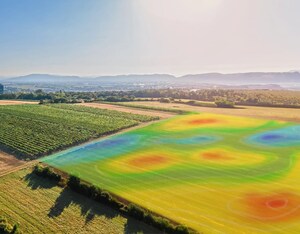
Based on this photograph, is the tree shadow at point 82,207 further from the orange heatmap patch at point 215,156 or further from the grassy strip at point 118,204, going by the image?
the orange heatmap patch at point 215,156

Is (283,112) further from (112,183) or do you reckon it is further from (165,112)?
(112,183)

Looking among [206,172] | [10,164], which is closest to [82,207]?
[206,172]

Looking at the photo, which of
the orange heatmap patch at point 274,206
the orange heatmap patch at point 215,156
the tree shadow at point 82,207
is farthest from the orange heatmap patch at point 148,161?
the orange heatmap patch at point 274,206

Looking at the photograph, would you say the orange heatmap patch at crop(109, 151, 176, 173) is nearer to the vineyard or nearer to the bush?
the vineyard

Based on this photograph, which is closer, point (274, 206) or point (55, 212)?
point (55, 212)

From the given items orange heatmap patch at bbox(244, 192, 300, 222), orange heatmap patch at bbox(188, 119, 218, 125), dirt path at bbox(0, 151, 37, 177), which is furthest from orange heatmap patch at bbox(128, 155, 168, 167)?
orange heatmap patch at bbox(188, 119, 218, 125)

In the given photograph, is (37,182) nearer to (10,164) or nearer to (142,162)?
(10,164)
